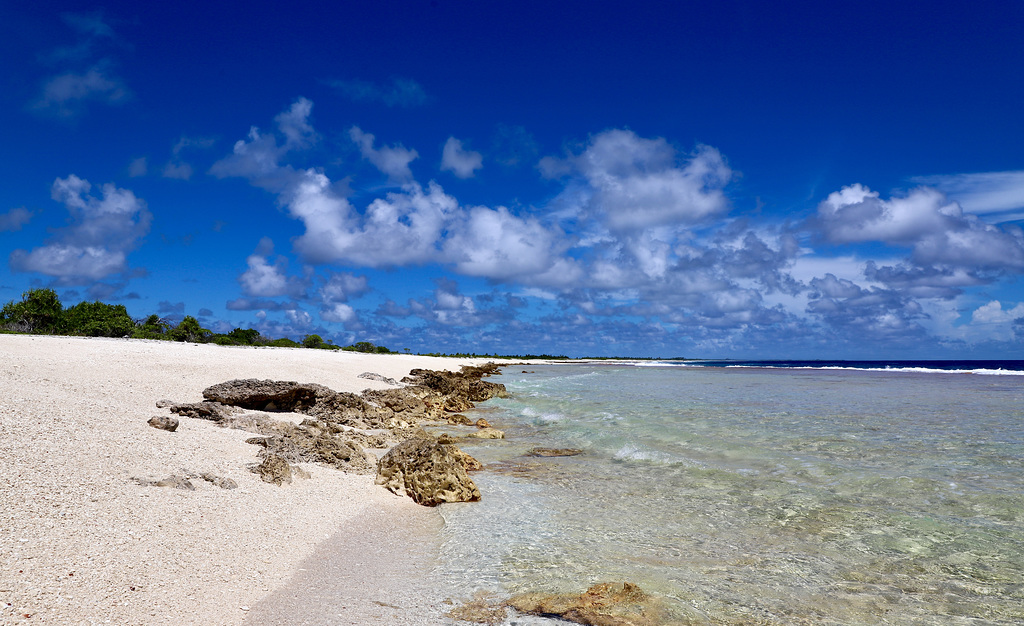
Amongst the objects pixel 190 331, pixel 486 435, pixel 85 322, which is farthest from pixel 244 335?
pixel 486 435

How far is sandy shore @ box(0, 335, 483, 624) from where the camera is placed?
11.5ft

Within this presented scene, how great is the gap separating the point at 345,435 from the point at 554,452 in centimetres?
415

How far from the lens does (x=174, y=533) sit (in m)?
4.46

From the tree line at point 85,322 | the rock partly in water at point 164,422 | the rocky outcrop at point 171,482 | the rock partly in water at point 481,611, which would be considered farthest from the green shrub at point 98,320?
the rock partly in water at point 481,611

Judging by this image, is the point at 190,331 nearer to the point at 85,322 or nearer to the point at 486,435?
the point at 85,322

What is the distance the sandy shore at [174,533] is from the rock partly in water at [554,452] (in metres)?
4.03

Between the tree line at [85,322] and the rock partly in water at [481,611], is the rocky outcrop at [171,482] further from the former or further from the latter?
the tree line at [85,322]

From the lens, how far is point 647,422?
48.8 ft

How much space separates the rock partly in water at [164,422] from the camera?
7.27 metres

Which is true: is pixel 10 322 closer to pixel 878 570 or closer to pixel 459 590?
pixel 459 590

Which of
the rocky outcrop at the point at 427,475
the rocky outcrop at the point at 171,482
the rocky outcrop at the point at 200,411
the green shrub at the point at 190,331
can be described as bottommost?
the rocky outcrop at the point at 427,475

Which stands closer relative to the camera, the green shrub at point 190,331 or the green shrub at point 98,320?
the green shrub at point 98,320

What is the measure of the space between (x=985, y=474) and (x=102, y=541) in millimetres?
11614

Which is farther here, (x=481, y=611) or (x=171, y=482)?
(x=171, y=482)
